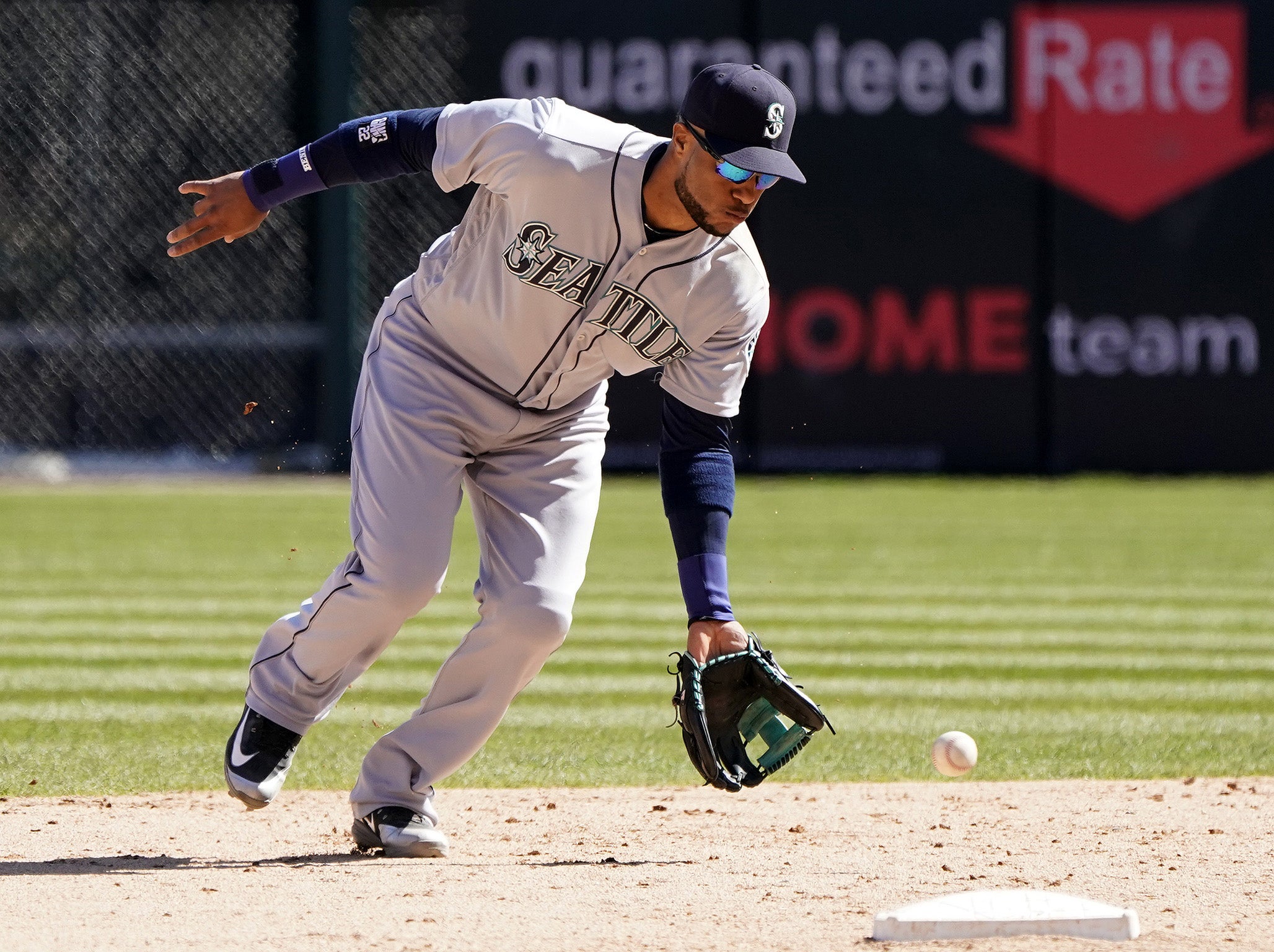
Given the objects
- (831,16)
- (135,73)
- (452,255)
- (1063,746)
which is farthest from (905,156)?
(452,255)

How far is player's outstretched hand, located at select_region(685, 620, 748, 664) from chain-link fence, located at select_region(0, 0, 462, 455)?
1159cm

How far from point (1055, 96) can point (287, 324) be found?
650 centimetres

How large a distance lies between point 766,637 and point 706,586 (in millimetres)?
3754

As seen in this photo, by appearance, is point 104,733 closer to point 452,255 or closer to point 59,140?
point 452,255

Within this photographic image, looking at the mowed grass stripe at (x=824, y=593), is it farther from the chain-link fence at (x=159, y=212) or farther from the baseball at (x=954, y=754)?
the chain-link fence at (x=159, y=212)

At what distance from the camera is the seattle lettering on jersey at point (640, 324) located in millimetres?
3830

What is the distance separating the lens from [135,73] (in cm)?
1515

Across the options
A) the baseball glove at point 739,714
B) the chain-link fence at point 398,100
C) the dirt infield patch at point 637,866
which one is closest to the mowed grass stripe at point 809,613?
the dirt infield patch at point 637,866

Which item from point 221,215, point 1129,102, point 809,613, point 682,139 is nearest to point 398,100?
point 1129,102

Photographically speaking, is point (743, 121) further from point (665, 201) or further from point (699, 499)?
point (699, 499)

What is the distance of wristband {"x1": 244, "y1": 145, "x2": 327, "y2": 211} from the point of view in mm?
3898

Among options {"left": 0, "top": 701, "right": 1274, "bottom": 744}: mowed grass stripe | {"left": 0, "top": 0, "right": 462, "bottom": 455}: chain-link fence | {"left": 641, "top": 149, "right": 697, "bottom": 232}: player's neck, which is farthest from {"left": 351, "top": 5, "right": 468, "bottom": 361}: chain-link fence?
{"left": 641, "top": 149, "right": 697, "bottom": 232}: player's neck

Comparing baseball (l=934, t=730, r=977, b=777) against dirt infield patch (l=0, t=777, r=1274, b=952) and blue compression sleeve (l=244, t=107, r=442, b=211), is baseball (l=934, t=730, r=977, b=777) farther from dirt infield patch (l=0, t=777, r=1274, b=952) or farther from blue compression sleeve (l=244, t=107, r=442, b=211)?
blue compression sleeve (l=244, t=107, r=442, b=211)

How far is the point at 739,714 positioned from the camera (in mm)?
4039
